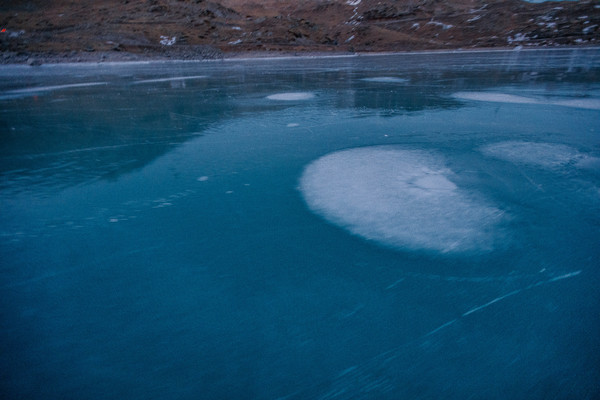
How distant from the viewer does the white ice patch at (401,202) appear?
1.70m

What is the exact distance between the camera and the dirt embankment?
25.9 metres

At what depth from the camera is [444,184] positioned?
2.27 metres

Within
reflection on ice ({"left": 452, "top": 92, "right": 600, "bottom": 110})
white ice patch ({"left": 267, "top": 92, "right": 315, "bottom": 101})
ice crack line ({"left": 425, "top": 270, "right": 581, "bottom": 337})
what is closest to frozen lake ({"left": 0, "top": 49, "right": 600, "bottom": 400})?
ice crack line ({"left": 425, "top": 270, "right": 581, "bottom": 337})

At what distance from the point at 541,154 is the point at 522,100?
297 centimetres

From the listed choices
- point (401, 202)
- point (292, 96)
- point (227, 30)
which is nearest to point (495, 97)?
point (292, 96)

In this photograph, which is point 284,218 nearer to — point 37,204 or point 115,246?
point 115,246

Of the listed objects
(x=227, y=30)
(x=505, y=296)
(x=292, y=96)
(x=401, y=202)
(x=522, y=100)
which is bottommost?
(x=505, y=296)

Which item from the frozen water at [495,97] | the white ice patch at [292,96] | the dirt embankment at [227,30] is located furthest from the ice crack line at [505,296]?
the dirt embankment at [227,30]

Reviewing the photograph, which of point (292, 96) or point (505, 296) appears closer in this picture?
point (505, 296)

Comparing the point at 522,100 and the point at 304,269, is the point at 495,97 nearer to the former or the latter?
the point at 522,100

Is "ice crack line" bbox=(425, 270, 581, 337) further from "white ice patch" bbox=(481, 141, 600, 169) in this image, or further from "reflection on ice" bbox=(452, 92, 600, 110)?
"reflection on ice" bbox=(452, 92, 600, 110)

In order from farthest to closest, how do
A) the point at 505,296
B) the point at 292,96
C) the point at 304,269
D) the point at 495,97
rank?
the point at 292,96 < the point at 495,97 < the point at 304,269 < the point at 505,296

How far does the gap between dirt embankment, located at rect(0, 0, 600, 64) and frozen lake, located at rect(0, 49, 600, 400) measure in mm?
24402

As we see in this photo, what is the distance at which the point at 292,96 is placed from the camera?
6281 millimetres
